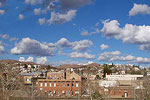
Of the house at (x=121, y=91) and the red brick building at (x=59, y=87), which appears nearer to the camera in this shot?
the house at (x=121, y=91)

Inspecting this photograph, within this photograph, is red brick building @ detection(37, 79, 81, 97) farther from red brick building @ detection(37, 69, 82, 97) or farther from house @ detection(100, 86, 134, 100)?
house @ detection(100, 86, 134, 100)

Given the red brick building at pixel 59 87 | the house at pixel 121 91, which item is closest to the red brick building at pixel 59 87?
the red brick building at pixel 59 87

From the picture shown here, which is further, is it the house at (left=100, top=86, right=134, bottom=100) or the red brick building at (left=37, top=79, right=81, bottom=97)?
the red brick building at (left=37, top=79, right=81, bottom=97)

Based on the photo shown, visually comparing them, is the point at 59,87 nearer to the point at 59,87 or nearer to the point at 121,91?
the point at 59,87

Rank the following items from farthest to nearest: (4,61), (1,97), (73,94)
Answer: (73,94)
(4,61)
(1,97)

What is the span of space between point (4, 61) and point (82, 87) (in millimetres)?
29532

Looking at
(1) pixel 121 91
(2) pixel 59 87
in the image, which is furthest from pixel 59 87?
(1) pixel 121 91

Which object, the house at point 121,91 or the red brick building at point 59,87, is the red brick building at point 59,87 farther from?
the house at point 121,91

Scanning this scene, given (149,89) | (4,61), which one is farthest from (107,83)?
(4,61)

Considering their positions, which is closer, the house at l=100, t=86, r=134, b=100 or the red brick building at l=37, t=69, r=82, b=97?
the house at l=100, t=86, r=134, b=100

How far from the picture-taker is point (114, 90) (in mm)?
54719

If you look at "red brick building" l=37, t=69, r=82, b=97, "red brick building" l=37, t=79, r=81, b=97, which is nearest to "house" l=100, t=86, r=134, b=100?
"red brick building" l=37, t=69, r=82, b=97

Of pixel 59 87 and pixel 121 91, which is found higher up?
pixel 59 87

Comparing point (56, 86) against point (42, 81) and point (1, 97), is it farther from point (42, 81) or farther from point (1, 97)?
point (1, 97)
